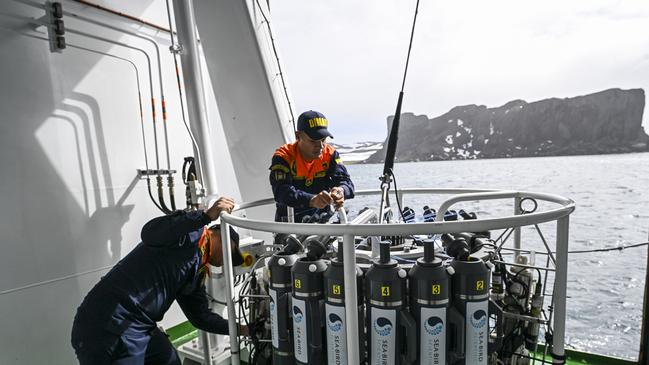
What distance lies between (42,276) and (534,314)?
252cm

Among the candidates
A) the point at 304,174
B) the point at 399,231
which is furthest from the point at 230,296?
the point at 304,174

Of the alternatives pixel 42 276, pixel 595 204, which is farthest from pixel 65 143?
pixel 595 204

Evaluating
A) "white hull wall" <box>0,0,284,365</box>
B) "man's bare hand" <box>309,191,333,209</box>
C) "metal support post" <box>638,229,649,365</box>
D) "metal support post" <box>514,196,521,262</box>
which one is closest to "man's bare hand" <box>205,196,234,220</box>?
"man's bare hand" <box>309,191,333,209</box>

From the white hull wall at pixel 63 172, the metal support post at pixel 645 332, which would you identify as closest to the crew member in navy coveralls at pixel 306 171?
the white hull wall at pixel 63 172

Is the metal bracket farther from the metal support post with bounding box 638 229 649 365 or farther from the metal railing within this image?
the metal support post with bounding box 638 229 649 365

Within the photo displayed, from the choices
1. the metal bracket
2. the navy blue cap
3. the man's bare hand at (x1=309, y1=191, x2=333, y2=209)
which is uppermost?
the navy blue cap

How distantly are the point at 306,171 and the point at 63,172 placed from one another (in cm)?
145

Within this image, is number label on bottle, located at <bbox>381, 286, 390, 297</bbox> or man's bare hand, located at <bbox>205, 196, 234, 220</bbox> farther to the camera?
man's bare hand, located at <bbox>205, 196, 234, 220</bbox>

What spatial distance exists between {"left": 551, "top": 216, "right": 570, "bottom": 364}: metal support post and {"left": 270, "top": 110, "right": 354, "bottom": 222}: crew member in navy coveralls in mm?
1074

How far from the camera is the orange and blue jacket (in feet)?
7.54

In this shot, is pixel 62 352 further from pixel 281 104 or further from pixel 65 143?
pixel 281 104

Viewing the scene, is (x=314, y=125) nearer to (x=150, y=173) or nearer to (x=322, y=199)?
(x=322, y=199)

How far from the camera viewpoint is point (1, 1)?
1.92 meters

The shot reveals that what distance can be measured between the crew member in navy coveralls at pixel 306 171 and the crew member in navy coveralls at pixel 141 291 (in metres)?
0.57
